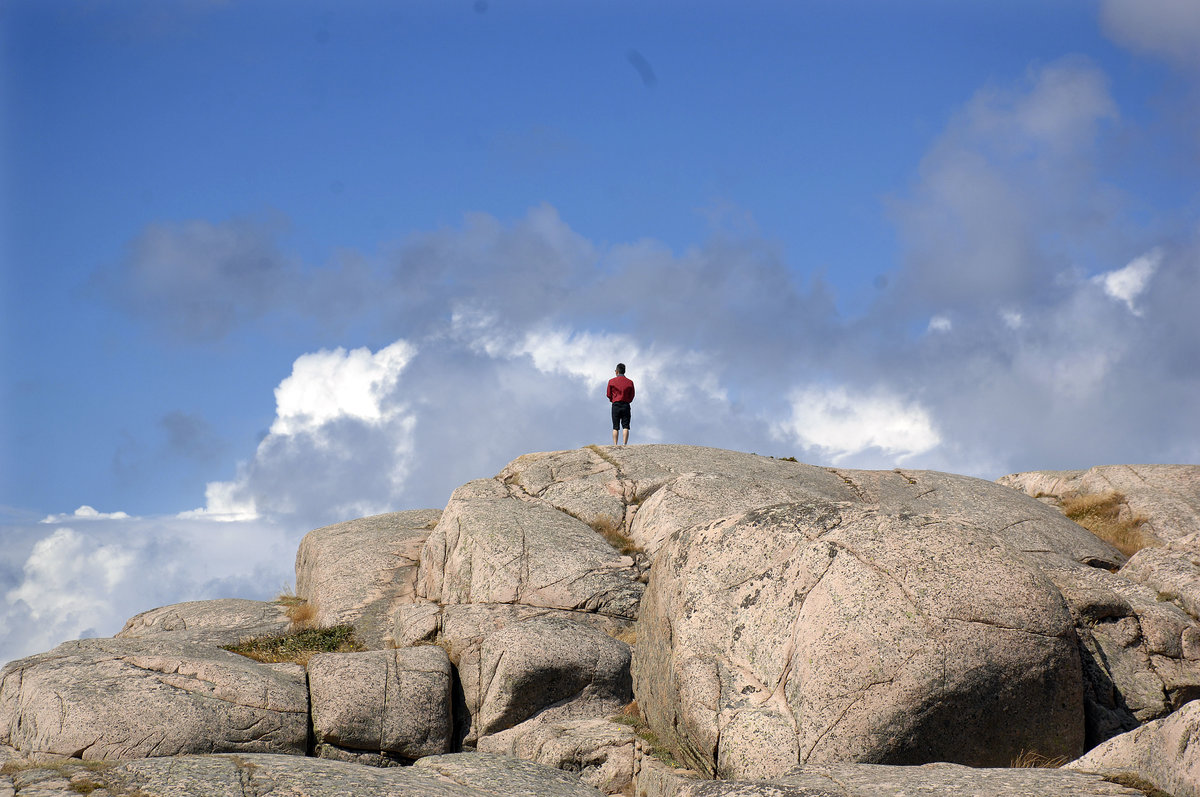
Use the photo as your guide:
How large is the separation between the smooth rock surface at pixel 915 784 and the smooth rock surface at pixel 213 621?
51.0ft

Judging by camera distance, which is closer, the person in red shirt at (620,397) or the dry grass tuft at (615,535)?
the dry grass tuft at (615,535)

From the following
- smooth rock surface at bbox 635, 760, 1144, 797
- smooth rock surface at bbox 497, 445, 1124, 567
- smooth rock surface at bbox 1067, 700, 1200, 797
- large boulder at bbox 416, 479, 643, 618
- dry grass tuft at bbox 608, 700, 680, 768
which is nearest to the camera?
smooth rock surface at bbox 1067, 700, 1200, 797

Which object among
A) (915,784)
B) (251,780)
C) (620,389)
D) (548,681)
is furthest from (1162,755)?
(620,389)

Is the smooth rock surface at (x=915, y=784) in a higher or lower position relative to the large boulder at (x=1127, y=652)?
lower

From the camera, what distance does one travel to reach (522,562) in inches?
863

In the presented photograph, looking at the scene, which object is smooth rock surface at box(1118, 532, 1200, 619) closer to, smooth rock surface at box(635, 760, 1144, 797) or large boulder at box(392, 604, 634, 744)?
smooth rock surface at box(635, 760, 1144, 797)

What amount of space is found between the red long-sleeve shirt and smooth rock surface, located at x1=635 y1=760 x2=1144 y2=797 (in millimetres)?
21604

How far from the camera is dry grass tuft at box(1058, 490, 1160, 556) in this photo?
2852 centimetres

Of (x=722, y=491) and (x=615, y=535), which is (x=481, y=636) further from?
(x=722, y=491)

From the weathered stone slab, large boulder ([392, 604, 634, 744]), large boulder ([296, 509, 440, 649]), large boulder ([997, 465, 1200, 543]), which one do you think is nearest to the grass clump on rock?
large boulder ([296, 509, 440, 649])

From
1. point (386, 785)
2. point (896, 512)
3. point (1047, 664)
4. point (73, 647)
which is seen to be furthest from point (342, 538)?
point (1047, 664)

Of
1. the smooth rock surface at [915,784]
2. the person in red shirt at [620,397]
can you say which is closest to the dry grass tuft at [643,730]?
the smooth rock surface at [915,784]

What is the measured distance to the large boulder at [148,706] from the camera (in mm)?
15430

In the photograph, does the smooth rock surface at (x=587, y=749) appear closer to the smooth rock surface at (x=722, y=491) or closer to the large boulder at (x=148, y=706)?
the large boulder at (x=148, y=706)
